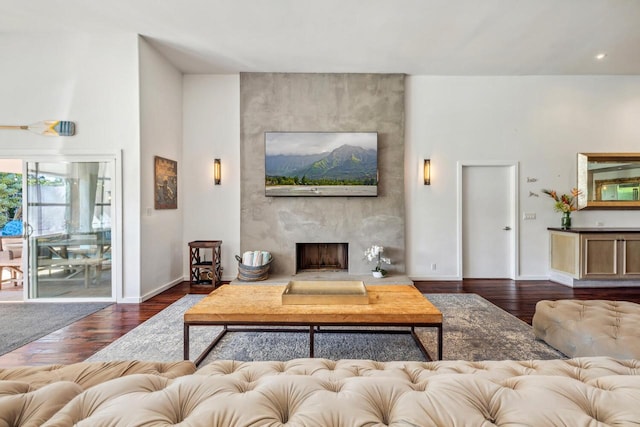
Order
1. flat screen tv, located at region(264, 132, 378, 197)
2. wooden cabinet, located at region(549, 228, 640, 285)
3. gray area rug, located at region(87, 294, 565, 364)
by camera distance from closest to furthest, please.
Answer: gray area rug, located at region(87, 294, 565, 364), wooden cabinet, located at region(549, 228, 640, 285), flat screen tv, located at region(264, 132, 378, 197)

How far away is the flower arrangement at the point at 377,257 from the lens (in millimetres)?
4629

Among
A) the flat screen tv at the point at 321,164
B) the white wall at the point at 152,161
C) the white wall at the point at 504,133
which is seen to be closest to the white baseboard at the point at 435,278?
the white wall at the point at 504,133

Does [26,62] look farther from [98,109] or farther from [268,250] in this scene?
[268,250]

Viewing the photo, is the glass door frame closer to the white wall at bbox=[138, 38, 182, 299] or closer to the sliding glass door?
the sliding glass door

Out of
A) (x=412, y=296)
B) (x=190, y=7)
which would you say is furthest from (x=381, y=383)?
(x=190, y=7)

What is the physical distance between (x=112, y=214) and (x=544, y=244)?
662 centimetres

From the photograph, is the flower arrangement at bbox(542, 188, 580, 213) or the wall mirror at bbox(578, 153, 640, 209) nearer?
the flower arrangement at bbox(542, 188, 580, 213)

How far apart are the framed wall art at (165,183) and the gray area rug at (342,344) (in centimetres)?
187

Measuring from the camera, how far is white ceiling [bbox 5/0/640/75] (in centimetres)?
329

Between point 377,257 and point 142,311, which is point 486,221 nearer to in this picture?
point 377,257

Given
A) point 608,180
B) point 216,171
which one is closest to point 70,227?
point 216,171

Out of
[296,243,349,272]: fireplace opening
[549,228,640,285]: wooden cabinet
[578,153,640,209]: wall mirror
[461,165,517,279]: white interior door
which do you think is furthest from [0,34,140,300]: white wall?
[578,153,640,209]: wall mirror

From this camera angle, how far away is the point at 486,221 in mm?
5074

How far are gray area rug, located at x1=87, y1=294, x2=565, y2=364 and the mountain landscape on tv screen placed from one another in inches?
98.4
